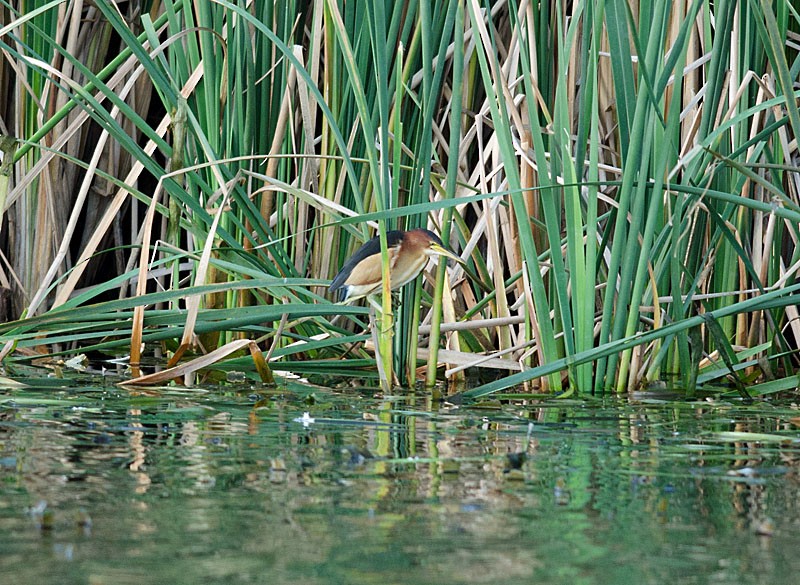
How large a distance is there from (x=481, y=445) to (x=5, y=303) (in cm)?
260

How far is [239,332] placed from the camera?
3898 mm

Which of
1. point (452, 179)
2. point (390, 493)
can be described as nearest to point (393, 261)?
point (452, 179)

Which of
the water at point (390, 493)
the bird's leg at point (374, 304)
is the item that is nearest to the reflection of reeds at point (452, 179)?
the bird's leg at point (374, 304)

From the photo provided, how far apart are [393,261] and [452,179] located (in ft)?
0.87

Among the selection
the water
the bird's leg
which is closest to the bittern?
the bird's leg

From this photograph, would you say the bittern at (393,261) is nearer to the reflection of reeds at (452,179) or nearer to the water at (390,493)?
the reflection of reeds at (452,179)

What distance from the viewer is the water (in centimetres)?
144

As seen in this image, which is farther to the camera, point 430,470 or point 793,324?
point 793,324

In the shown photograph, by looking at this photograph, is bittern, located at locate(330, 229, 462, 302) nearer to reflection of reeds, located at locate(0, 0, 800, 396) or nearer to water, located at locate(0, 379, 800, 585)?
reflection of reeds, located at locate(0, 0, 800, 396)

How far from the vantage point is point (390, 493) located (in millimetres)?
1861

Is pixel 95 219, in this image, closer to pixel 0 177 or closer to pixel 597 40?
pixel 0 177

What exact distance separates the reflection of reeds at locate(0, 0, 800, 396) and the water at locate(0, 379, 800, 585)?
0.46 m

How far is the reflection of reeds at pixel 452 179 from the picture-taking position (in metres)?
3.07

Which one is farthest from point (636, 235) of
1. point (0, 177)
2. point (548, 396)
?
point (0, 177)
